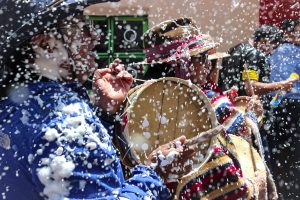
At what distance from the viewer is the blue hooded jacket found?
5.33 ft

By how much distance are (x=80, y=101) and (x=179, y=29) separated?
58.9 inches

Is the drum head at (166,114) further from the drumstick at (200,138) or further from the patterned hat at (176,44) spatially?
the patterned hat at (176,44)

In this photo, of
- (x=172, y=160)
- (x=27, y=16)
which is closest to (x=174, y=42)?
(x=172, y=160)

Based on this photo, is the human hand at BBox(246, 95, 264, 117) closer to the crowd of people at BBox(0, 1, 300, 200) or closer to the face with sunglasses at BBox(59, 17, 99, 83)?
the crowd of people at BBox(0, 1, 300, 200)

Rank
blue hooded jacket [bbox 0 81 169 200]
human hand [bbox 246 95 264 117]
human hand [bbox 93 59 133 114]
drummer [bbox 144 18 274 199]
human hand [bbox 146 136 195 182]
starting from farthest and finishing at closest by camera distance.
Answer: human hand [bbox 246 95 264 117], drummer [bbox 144 18 274 199], human hand [bbox 93 59 133 114], human hand [bbox 146 136 195 182], blue hooded jacket [bbox 0 81 169 200]

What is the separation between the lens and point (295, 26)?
5.46 metres

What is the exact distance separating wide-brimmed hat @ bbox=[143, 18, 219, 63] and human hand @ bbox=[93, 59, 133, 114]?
0.82 m

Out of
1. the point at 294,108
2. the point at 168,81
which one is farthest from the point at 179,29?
the point at 294,108

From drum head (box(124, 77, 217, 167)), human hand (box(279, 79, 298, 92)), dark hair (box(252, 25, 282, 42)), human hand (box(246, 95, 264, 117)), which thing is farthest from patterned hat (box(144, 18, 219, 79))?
dark hair (box(252, 25, 282, 42))

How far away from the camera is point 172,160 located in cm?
188

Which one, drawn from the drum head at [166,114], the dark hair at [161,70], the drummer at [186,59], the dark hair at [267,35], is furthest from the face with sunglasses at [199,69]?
the dark hair at [267,35]

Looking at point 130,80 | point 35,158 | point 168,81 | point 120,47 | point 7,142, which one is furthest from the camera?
point 120,47

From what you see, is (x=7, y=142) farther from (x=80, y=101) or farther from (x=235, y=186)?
(x=235, y=186)

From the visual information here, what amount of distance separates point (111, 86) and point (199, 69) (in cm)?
100
